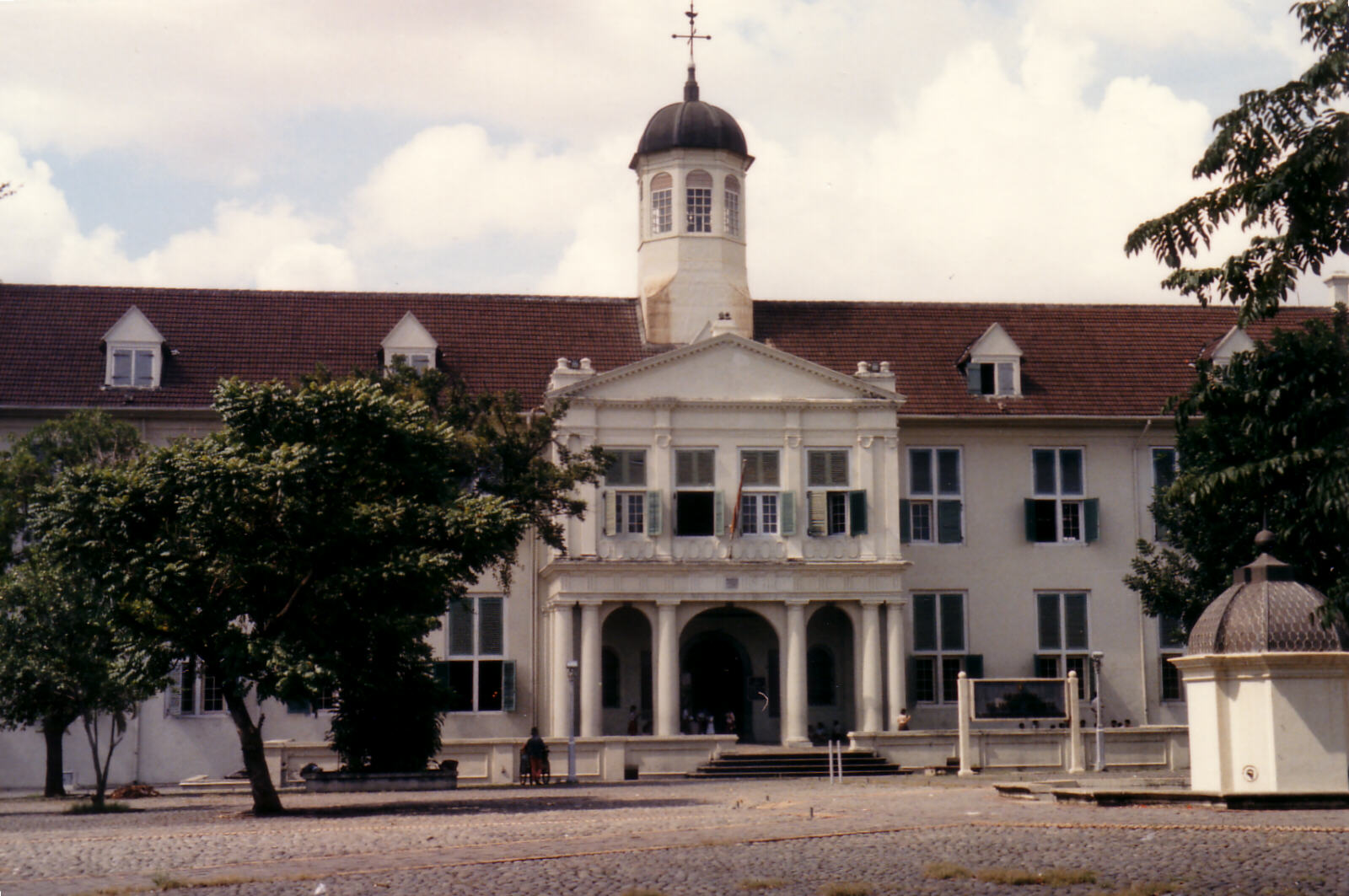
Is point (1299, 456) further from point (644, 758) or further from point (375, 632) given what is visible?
point (644, 758)

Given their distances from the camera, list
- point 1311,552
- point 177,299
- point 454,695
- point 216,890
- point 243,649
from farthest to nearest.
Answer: point 177,299, point 454,695, point 1311,552, point 243,649, point 216,890

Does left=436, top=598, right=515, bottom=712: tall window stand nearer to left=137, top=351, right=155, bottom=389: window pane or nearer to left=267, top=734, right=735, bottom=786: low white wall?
left=267, top=734, right=735, bottom=786: low white wall

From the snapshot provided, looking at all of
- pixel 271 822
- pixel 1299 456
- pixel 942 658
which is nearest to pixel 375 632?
pixel 271 822

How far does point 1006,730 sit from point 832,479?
782 cm

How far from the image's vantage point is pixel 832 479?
4159 centimetres

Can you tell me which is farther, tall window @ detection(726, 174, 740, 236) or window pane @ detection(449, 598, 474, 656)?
tall window @ detection(726, 174, 740, 236)

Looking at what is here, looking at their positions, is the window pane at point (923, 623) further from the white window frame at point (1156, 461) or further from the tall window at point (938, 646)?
the white window frame at point (1156, 461)

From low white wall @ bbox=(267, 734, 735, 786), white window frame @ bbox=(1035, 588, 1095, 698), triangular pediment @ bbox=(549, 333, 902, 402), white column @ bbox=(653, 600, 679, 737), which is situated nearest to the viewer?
low white wall @ bbox=(267, 734, 735, 786)

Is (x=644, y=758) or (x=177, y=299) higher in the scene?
(x=177, y=299)

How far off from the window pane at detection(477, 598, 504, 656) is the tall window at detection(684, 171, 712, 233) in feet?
36.1

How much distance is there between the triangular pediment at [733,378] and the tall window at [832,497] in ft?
4.53

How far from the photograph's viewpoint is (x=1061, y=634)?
4478 centimetres

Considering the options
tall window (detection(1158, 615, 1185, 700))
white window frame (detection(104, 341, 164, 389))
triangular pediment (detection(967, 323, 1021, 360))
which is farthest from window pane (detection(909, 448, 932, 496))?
white window frame (detection(104, 341, 164, 389))

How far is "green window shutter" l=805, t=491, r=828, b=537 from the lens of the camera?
41250mm
